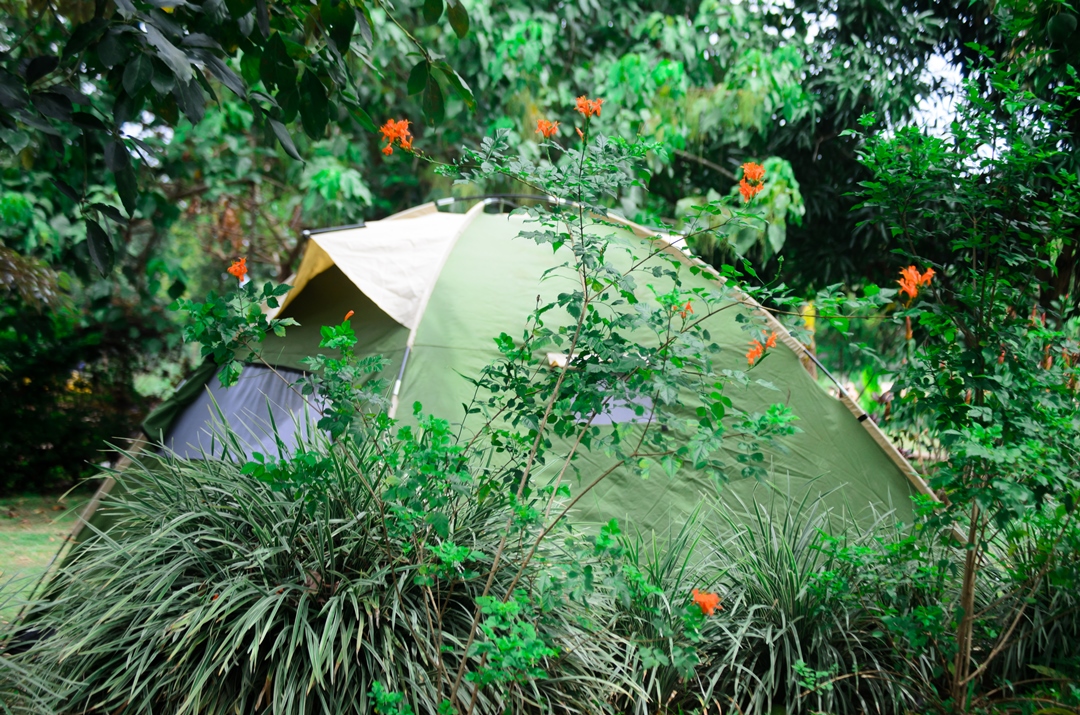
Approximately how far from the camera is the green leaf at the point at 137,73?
1951 millimetres

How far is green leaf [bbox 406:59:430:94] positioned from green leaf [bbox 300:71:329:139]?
9.8 inches

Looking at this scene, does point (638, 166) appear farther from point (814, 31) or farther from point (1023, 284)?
point (814, 31)

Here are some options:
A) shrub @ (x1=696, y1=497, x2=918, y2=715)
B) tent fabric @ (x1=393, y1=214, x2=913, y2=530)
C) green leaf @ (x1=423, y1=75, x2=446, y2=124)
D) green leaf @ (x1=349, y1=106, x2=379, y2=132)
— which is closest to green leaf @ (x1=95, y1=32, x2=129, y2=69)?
green leaf @ (x1=349, y1=106, x2=379, y2=132)

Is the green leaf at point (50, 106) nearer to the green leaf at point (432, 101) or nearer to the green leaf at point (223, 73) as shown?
the green leaf at point (223, 73)

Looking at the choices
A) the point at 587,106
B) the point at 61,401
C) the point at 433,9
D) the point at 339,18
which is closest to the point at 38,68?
the point at 339,18

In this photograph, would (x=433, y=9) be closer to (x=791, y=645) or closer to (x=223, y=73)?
(x=223, y=73)

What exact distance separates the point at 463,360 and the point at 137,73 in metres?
1.83

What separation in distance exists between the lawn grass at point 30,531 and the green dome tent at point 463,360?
95 cm

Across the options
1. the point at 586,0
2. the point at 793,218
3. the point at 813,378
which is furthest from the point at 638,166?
the point at 586,0

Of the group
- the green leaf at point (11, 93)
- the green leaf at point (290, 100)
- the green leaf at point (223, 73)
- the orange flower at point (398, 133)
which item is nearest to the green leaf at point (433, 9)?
the orange flower at point (398, 133)

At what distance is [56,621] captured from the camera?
7.95ft

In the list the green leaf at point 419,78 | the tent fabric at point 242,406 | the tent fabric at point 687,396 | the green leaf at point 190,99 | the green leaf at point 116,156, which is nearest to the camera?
the green leaf at point 190,99

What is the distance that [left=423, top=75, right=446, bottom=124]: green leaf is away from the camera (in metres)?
2.49

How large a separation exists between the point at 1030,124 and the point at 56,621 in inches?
125
